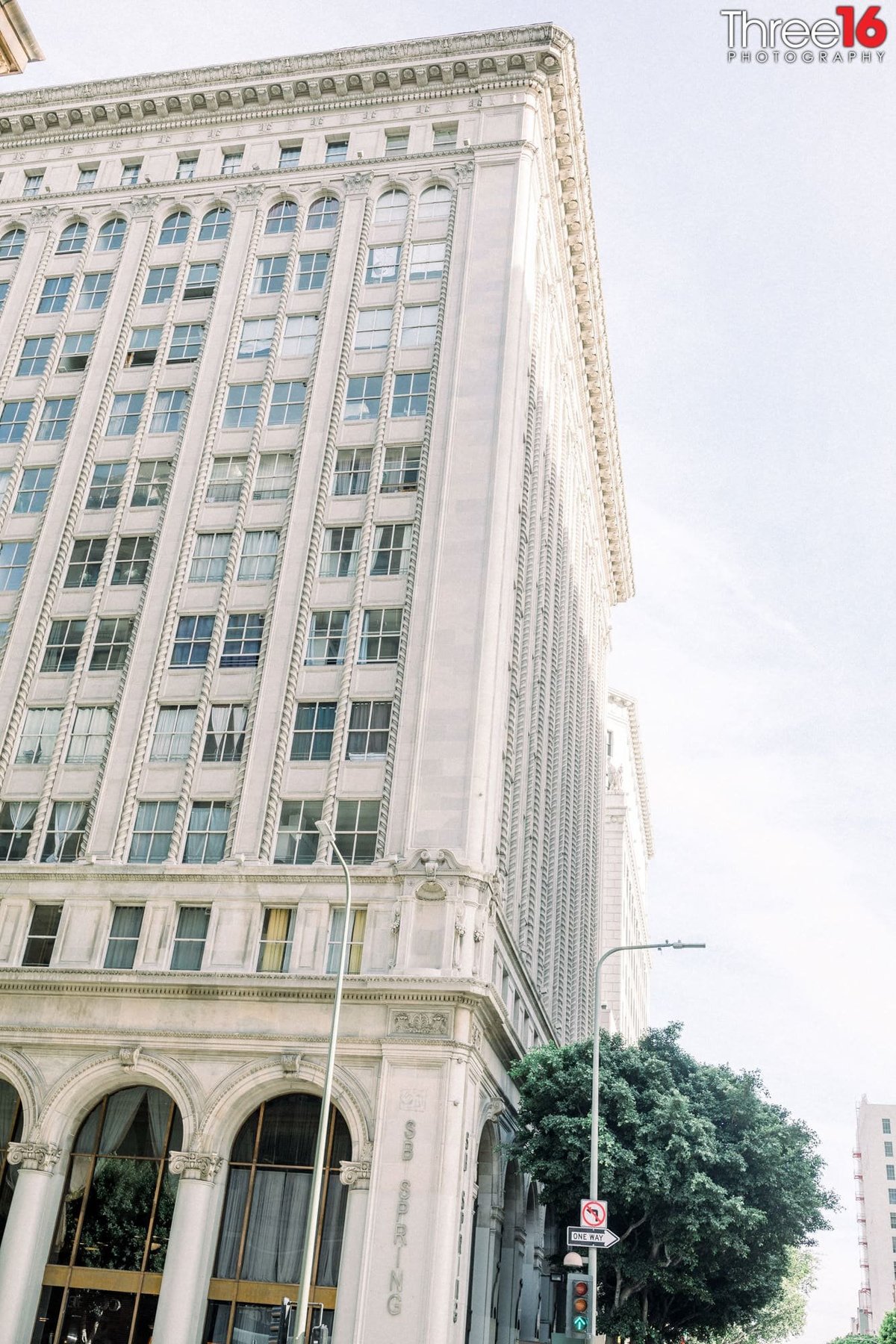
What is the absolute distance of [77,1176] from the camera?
37938 millimetres

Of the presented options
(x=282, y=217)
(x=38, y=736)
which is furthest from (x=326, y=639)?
(x=282, y=217)

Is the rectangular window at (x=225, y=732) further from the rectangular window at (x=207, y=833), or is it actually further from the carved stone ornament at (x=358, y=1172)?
the carved stone ornament at (x=358, y=1172)

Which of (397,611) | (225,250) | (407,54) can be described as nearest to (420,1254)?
(397,611)

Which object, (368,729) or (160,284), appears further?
(160,284)

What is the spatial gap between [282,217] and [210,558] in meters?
18.3

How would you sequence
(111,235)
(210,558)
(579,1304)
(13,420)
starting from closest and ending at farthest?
1. (579,1304)
2. (210,558)
3. (13,420)
4. (111,235)

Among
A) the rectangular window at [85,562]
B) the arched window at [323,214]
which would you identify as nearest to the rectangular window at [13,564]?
the rectangular window at [85,562]

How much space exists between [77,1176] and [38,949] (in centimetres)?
726

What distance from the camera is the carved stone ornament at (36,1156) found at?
122ft

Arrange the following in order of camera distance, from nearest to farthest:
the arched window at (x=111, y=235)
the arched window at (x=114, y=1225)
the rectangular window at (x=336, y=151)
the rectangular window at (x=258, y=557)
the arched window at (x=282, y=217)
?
the arched window at (x=114, y=1225) → the rectangular window at (x=258, y=557) → the arched window at (x=282, y=217) → the rectangular window at (x=336, y=151) → the arched window at (x=111, y=235)

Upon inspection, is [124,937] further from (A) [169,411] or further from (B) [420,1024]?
(A) [169,411]

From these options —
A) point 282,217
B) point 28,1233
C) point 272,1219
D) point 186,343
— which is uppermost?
point 282,217

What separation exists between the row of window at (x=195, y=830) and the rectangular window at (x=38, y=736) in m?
1.75

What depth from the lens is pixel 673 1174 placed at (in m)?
37.3
